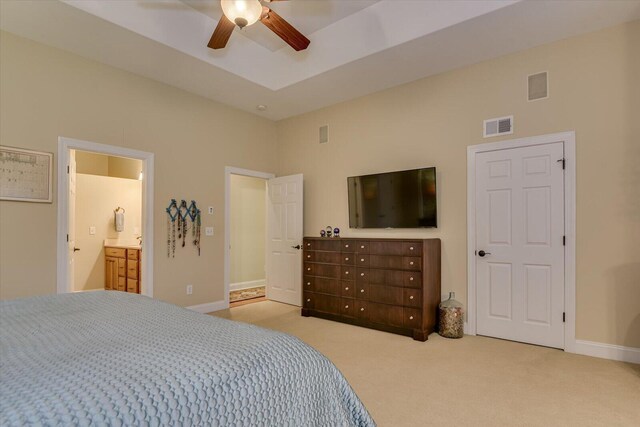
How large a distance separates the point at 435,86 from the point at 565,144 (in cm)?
157

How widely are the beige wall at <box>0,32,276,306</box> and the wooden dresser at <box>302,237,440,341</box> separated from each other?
1527mm

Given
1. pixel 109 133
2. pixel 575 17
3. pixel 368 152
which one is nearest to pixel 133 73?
pixel 109 133

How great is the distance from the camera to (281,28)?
109 inches

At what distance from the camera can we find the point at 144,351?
1079 millimetres

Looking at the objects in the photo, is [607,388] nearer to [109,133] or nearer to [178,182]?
[178,182]

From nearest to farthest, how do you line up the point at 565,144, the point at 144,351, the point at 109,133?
the point at 144,351 → the point at 565,144 → the point at 109,133

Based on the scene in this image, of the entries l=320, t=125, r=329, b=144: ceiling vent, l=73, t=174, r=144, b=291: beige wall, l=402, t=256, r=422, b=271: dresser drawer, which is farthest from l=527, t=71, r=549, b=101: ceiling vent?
l=73, t=174, r=144, b=291: beige wall

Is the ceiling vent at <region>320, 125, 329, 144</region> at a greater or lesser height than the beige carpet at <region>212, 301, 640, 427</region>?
greater

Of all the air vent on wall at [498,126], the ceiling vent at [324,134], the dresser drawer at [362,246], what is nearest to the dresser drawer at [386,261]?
the dresser drawer at [362,246]

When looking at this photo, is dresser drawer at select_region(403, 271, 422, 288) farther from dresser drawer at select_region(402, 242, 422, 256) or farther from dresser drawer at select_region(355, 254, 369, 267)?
dresser drawer at select_region(355, 254, 369, 267)

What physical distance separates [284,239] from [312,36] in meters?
2.92

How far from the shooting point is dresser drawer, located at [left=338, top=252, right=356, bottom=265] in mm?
4293

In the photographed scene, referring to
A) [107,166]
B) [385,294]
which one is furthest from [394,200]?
[107,166]

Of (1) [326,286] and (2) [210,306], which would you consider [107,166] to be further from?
(1) [326,286]
